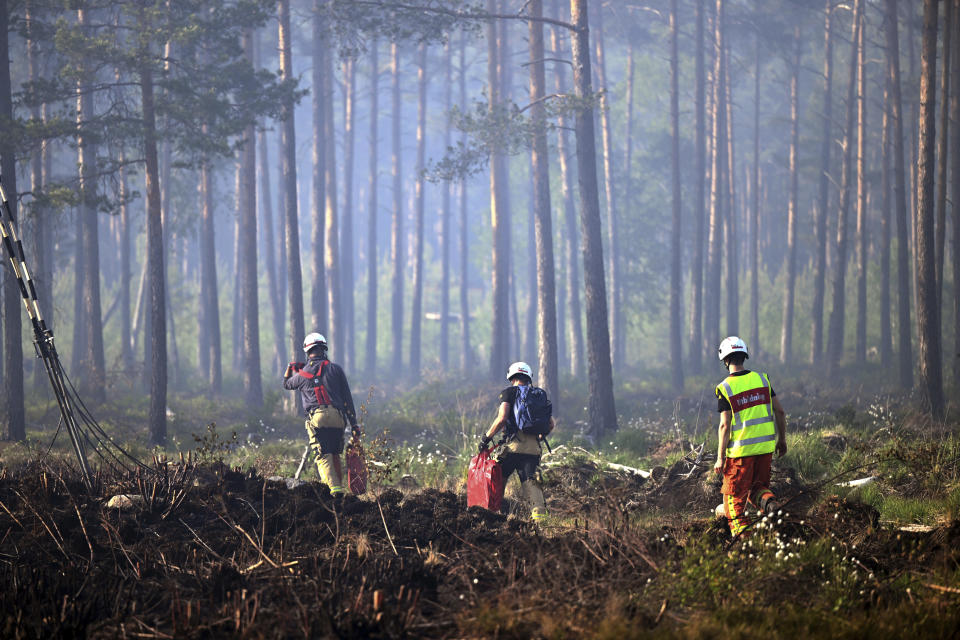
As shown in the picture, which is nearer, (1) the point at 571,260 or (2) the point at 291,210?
(2) the point at 291,210

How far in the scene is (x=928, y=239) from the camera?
1491 cm

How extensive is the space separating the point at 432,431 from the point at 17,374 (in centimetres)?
757

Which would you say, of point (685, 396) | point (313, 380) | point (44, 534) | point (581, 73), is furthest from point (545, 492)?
point (685, 396)

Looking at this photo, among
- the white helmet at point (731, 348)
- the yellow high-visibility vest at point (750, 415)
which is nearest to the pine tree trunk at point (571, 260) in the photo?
the white helmet at point (731, 348)

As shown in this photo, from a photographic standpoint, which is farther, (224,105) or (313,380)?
(224,105)

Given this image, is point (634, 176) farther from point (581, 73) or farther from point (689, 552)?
point (689, 552)

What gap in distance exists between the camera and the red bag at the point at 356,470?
10.5m

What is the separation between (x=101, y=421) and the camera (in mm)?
16719

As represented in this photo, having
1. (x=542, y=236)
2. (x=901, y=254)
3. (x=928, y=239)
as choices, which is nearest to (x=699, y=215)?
(x=901, y=254)

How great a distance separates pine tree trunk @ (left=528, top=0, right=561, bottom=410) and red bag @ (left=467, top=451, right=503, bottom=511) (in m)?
8.96

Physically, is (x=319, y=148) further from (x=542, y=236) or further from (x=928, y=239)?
(x=928, y=239)

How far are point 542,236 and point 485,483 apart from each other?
37.9 feet

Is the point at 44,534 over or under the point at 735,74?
under

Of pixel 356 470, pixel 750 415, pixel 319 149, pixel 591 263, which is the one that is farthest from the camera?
pixel 319 149
